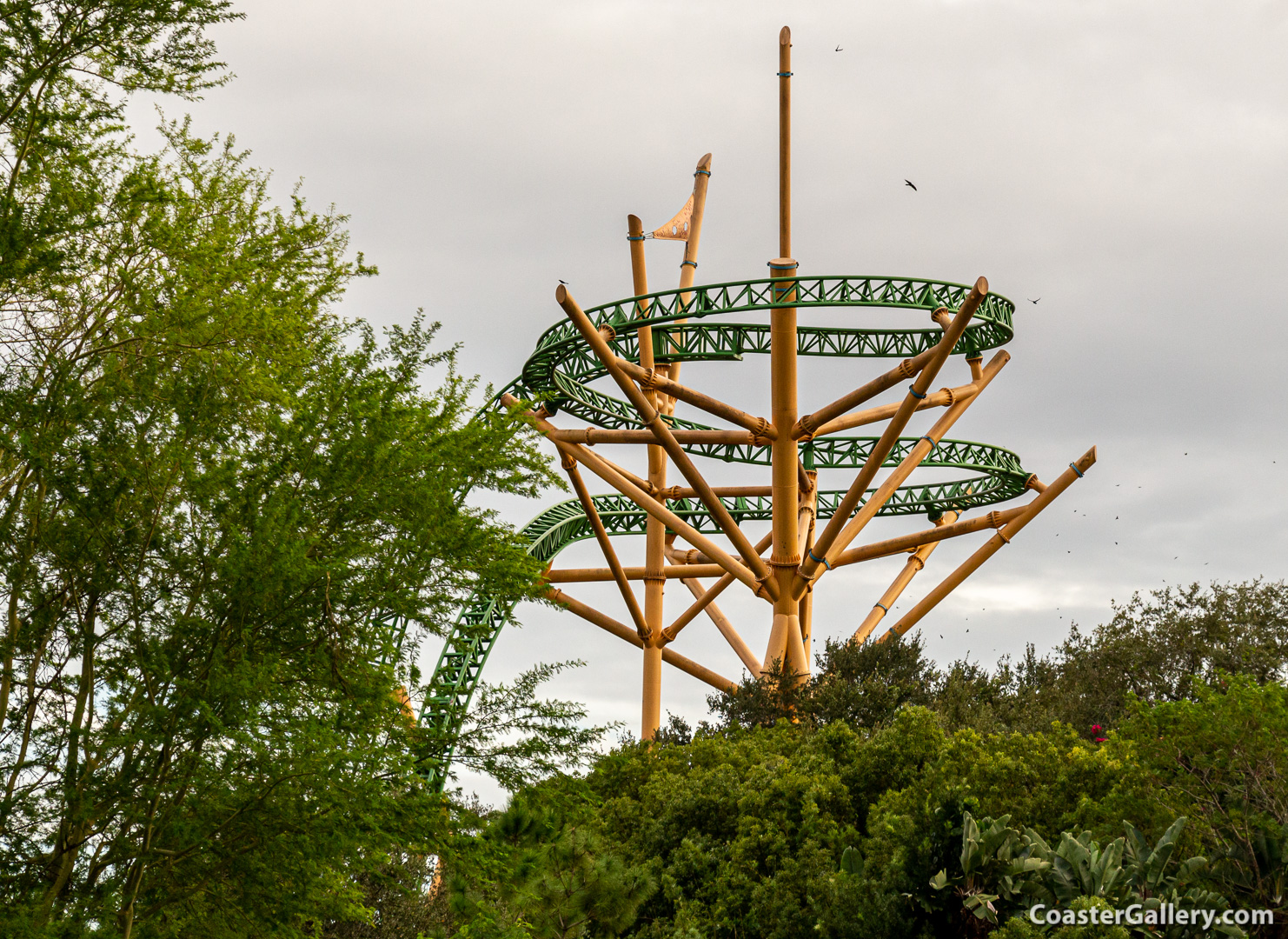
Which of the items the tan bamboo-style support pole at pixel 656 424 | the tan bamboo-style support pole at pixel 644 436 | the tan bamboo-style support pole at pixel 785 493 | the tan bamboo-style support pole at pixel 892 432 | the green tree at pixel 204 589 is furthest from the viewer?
the tan bamboo-style support pole at pixel 644 436

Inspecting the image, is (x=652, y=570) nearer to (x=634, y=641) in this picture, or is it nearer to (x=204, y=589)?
(x=634, y=641)

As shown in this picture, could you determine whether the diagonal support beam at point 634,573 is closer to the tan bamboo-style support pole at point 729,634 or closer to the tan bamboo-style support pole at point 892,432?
the tan bamboo-style support pole at point 729,634

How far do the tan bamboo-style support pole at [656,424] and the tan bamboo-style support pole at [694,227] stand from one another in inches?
203

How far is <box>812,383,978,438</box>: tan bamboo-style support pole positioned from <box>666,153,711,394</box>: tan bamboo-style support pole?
164 inches

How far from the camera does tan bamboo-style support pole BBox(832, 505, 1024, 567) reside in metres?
22.7

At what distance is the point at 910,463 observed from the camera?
2170 cm

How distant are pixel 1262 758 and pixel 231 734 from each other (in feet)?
28.1

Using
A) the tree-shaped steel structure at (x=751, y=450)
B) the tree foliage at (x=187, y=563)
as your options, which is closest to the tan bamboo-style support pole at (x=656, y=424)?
the tree-shaped steel structure at (x=751, y=450)

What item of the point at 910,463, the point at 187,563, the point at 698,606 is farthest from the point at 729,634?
the point at 187,563

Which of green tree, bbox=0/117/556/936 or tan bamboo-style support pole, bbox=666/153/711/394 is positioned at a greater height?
tan bamboo-style support pole, bbox=666/153/711/394

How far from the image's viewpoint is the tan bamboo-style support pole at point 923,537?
74.4ft

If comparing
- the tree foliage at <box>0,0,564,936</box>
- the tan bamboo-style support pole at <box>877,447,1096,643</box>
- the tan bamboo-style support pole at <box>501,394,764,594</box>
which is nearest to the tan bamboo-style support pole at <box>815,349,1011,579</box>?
the tan bamboo-style support pole at <box>501,394,764,594</box>

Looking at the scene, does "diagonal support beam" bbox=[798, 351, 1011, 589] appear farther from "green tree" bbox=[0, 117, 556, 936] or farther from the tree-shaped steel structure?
"green tree" bbox=[0, 117, 556, 936]

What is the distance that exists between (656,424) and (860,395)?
3098 millimetres
